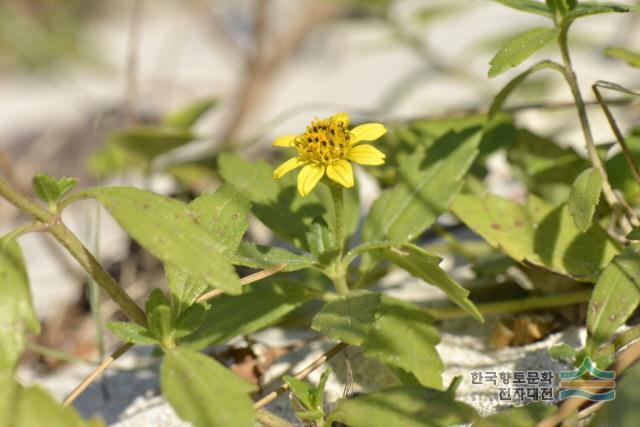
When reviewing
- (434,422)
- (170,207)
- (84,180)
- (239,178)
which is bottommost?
(84,180)

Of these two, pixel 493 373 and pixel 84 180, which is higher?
pixel 493 373

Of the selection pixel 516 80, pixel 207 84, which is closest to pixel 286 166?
pixel 516 80

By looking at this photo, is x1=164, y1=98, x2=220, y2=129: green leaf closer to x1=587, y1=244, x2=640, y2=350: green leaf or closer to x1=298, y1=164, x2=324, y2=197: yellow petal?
x1=298, y1=164, x2=324, y2=197: yellow petal

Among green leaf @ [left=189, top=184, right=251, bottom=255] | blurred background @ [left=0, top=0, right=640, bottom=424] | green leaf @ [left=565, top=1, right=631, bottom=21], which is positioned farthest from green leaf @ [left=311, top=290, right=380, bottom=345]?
blurred background @ [left=0, top=0, right=640, bottom=424]

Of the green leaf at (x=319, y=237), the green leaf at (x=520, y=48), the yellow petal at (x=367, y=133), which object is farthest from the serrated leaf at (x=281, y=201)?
the green leaf at (x=520, y=48)

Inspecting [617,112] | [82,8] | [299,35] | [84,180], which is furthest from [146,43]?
[617,112]

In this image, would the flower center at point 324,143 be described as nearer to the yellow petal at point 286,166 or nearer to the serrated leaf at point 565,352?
the yellow petal at point 286,166

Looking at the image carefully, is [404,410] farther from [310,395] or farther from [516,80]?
[516,80]

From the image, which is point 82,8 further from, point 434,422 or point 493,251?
point 434,422
